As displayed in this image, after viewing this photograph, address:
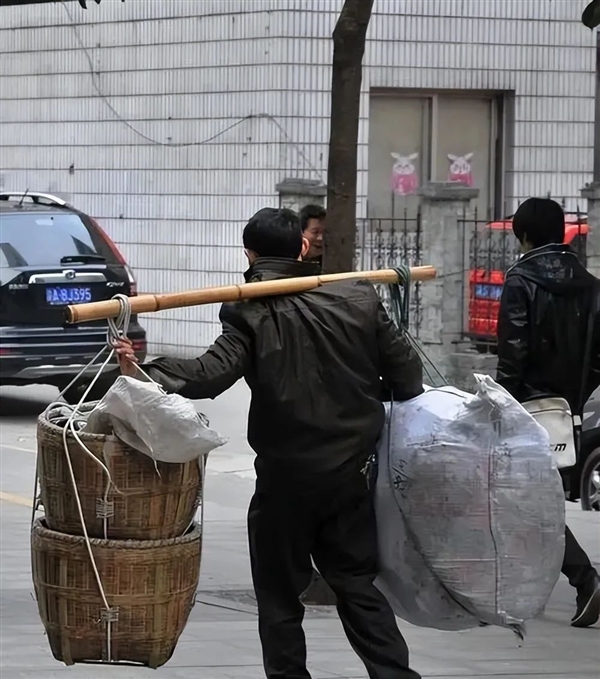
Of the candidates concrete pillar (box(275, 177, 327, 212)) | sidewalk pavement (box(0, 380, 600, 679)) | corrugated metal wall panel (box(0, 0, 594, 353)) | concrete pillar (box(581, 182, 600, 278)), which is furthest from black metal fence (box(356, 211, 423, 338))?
sidewalk pavement (box(0, 380, 600, 679))

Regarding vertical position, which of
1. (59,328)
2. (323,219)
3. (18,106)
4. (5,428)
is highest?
(18,106)

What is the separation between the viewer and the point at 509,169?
57.4 feet

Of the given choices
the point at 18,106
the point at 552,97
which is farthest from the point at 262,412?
the point at 18,106

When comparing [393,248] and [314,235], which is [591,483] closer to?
[314,235]

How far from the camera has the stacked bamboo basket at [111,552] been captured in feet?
15.0

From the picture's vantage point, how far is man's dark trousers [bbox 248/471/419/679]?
16.2 feet

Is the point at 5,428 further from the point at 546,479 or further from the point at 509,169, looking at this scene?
the point at 546,479

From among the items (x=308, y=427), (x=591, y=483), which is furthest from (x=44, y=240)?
(x=308, y=427)

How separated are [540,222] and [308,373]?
2.27m

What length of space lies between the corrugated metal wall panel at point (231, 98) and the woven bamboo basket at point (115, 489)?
12.0m

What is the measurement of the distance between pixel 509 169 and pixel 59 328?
21.2ft

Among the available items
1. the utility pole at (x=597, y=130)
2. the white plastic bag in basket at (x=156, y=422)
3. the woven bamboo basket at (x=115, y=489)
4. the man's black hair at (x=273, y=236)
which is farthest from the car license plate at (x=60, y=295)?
the white plastic bag in basket at (x=156, y=422)

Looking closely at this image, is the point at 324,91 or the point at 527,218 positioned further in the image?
the point at 324,91

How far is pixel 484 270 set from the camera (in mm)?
14117
